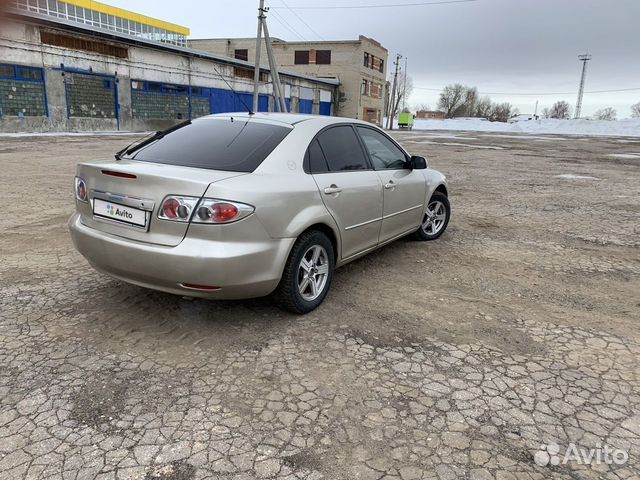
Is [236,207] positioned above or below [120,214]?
above

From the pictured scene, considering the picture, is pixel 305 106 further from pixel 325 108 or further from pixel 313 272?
pixel 313 272

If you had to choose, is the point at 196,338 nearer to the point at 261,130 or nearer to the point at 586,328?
the point at 261,130

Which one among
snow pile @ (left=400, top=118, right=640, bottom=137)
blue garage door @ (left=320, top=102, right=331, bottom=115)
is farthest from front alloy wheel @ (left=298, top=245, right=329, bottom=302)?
snow pile @ (left=400, top=118, right=640, bottom=137)

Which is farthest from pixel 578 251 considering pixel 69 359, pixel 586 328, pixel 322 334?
pixel 69 359

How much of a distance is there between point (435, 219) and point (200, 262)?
12.4 ft

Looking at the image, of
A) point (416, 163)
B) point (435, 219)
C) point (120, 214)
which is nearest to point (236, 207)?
point (120, 214)

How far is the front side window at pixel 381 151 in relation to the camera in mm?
4723

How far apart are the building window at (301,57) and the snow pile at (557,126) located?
674 inches

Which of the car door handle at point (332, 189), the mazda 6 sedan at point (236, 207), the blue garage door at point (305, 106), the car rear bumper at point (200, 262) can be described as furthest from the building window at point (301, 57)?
the car rear bumper at point (200, 262)

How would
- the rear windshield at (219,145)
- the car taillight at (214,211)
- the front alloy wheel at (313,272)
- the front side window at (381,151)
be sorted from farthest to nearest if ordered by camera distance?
1. the front side window at (381,151)
2. the front alloy wheel at (313,272)
3. the rear windshield at (219,145)
4. the car taillight at (214,211)

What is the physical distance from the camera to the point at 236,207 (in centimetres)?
314

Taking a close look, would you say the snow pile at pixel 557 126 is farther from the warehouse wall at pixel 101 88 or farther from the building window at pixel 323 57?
the warehouse wall at pixel 101 88

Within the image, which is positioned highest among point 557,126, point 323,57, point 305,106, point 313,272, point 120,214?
point 323,57

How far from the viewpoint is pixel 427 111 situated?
11475 centimetres
